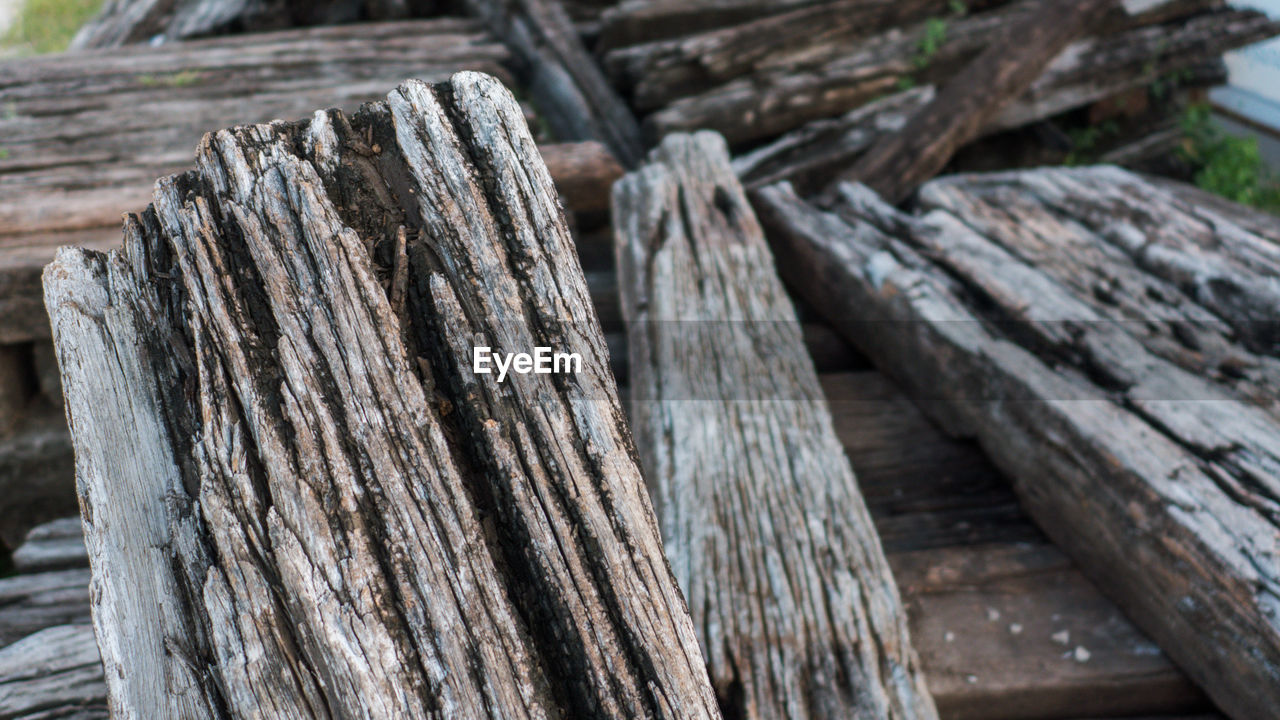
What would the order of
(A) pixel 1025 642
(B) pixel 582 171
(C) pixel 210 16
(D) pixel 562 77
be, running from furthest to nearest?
(C) pixel 210 16
(D) pixel 562 77
(B) pixel 582 171
(A) pixel 1025 642

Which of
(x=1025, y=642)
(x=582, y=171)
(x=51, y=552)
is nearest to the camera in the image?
(x=1025, y=642)

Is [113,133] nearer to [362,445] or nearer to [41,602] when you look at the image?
[41,602]

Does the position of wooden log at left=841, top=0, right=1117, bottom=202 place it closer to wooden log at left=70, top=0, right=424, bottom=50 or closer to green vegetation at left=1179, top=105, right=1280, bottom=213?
green vegetation at left=1179, top=105, right=1280, bottom=213

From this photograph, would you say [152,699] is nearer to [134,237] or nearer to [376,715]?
[376,715]

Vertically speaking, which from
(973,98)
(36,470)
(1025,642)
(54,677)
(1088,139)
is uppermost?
(973,98)

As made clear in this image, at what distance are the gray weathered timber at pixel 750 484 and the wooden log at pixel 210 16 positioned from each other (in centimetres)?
307

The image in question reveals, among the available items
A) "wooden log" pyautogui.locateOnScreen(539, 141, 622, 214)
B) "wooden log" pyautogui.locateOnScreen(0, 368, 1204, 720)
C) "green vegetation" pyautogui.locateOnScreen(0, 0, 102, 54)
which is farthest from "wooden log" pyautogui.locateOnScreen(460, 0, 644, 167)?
"green vegetation" pyautogui.locateOnScreen(0, 0, 102, 54)

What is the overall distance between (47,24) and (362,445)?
895 cm

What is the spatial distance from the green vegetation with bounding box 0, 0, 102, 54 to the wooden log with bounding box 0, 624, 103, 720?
A: 6957mm

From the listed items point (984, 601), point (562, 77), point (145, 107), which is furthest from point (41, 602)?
point (562, 77)

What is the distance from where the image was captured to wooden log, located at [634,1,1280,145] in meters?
4.07

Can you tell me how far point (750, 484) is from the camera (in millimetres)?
2043

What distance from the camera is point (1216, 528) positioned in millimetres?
1770

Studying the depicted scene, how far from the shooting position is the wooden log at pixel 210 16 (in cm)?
466
